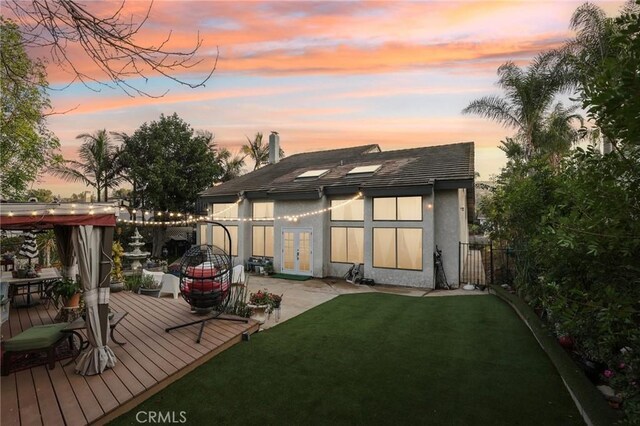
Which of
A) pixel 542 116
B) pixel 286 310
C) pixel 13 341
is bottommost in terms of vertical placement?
pixel 286 310

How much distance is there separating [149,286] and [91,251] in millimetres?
5926

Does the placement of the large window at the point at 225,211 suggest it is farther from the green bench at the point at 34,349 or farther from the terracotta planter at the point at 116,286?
the green bench at the point at 34,349

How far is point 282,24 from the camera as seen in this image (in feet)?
15.0

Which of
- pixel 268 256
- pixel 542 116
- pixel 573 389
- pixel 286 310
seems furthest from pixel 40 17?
pixel 542 116

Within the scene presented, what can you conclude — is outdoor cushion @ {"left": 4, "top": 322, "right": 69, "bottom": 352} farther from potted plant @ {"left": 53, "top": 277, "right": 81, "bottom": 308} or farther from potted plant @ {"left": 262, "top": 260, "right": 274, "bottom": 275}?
potted plant @ {"left": 262, "top": 260, "right": 274, "bottom": 275}

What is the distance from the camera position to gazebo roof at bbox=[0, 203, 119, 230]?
416 centimetres

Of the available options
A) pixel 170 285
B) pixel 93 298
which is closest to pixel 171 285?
pixel 170 285

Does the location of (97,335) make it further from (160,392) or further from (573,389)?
(573,389)

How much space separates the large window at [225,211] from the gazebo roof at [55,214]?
12502 millimetres

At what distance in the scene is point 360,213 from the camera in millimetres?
13688

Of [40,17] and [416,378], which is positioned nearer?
[40,17]

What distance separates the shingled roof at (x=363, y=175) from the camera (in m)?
12.0

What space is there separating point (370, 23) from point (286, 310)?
22.9ft

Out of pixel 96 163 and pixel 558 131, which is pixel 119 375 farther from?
pixel 558 131
